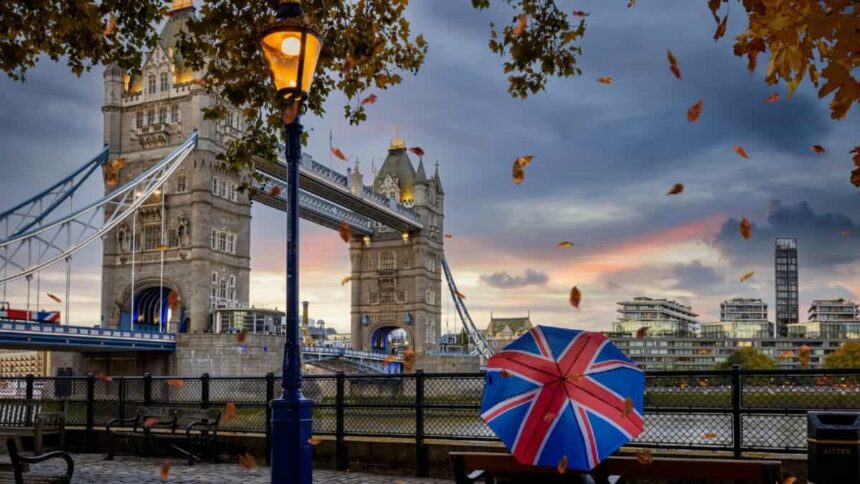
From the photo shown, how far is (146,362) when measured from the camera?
4666cm

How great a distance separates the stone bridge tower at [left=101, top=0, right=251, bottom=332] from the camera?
172ft

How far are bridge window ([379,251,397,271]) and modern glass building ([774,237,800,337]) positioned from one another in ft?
394

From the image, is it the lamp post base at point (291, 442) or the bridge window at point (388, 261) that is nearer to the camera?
the lamp post base at point (291, 442)

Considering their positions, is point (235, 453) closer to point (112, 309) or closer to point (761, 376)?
point (761, 376)

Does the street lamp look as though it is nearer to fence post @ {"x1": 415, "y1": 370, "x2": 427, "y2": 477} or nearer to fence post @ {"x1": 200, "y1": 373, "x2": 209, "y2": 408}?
fence post @ {"x1": 415, "y1": 370, "x2": 427, "y2": 477}

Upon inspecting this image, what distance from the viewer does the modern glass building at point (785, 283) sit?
18712cm

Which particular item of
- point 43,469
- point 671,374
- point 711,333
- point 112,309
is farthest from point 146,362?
point 711,333

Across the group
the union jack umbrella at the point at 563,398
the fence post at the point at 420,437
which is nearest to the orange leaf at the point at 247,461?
the fence post at the point at 420,437

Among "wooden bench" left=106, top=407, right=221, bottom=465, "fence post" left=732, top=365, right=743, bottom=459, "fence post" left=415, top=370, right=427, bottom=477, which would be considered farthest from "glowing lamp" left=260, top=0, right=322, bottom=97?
"wooden bench" left=106, top=407, right=221, bottom=465

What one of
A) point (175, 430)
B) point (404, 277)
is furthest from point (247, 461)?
point (404, 277)

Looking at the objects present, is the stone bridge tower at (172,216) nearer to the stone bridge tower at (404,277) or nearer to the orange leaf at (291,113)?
the stone bridge tower at (404,277)

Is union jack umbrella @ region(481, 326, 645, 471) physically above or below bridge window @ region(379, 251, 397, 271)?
below

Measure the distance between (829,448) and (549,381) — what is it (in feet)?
8.76

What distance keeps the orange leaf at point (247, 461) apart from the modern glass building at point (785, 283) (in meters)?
188
